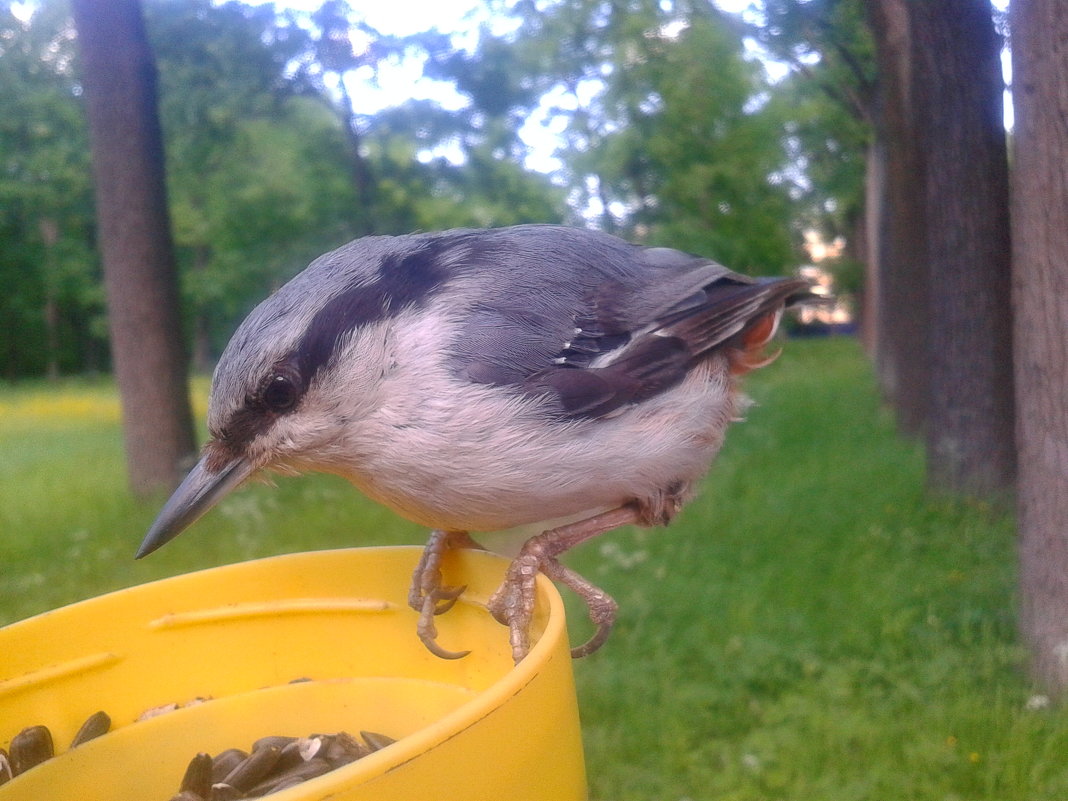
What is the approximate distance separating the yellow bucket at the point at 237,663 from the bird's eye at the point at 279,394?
229mm

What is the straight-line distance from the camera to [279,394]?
1233 millimetres

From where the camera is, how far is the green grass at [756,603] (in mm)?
2184

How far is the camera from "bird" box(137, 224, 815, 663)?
1206 millimetres

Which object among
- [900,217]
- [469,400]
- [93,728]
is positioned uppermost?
[900,217]

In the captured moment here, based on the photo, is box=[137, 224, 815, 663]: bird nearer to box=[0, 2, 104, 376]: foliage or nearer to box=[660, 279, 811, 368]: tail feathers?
box=[660, 279, 811, 368]: tail feathers

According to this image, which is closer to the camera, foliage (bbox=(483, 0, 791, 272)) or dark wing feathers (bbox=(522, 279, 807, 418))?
dark wing feathers (bbox=(522, 279, 807, 418))

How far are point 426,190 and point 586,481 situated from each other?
2.82 metres

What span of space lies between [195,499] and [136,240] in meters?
3.09

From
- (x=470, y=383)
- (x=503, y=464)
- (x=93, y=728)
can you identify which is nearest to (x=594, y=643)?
(x=503, y=464)

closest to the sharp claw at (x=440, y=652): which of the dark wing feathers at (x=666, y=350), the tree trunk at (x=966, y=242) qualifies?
the dark wing feathers at (x=666, y=350)

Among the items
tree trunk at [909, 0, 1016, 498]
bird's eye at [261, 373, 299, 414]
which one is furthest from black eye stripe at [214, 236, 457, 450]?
tree trunk at [909, 0, 1016, 498]

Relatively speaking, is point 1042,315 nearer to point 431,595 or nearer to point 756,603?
point 756,603

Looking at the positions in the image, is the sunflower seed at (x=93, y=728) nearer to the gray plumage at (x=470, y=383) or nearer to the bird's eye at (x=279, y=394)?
the gray plumage at (x=470, y=383)

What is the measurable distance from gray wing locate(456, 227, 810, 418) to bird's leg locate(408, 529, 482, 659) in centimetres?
30
